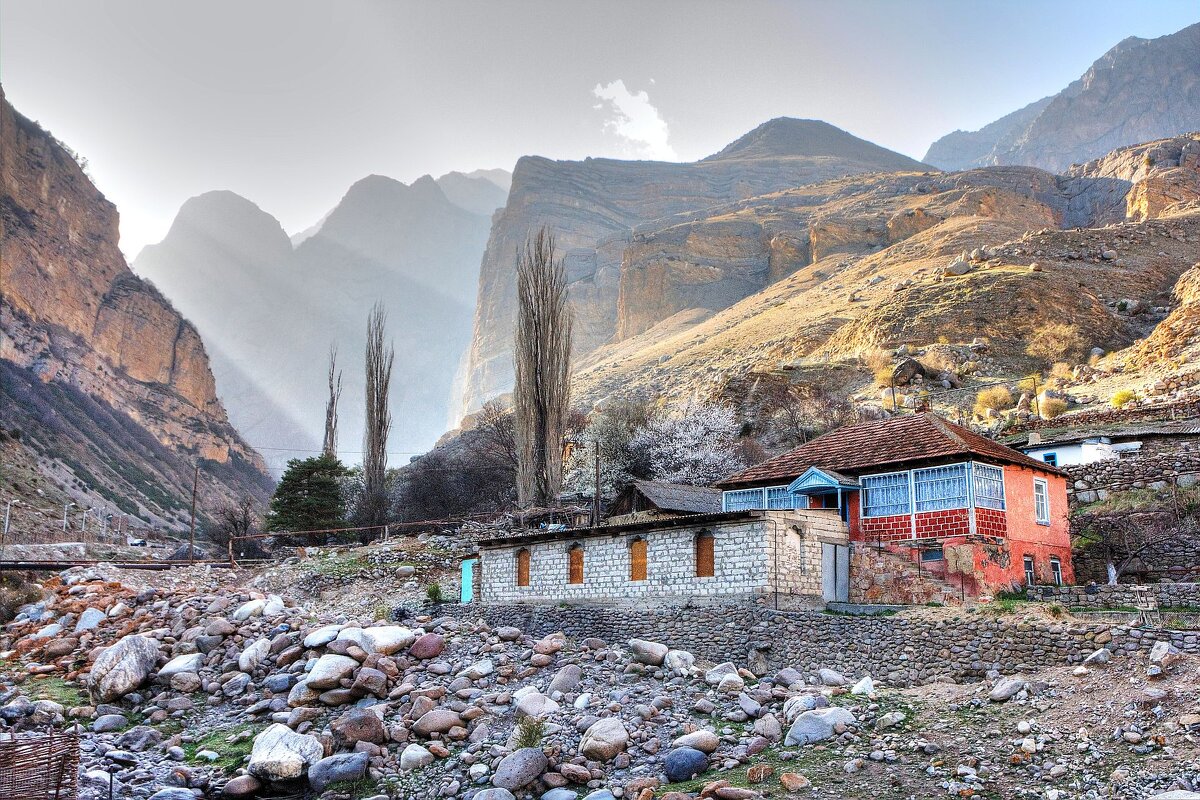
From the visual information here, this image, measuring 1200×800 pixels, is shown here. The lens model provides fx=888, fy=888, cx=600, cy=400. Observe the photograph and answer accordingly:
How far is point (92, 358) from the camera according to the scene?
6438 centimetres

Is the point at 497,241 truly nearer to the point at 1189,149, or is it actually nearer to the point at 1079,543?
the point at 1189,149

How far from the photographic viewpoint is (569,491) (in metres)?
43.8

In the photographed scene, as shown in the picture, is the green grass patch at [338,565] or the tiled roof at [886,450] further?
the green grass patch at [338,565]

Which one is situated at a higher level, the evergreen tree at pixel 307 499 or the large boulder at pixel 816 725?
the evergreen tree at pixel 307 499

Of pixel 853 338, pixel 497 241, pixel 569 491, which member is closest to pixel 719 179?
pixel 497 241

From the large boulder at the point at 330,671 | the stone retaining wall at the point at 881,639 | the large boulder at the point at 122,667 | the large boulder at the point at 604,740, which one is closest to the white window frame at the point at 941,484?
the stone retaining wall at the point at 881,639

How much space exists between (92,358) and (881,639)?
64.2 meters

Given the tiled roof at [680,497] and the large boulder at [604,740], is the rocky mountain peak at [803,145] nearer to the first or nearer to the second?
the tiled roof at [680,497]

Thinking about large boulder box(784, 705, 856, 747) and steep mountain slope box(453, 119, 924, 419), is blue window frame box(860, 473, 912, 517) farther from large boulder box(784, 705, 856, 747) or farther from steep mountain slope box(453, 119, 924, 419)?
steep mountain slope box(453, 119, 924, 419)

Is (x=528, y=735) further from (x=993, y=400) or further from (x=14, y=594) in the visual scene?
(x=993, y=400)

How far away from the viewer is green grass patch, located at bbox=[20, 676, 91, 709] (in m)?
16.9

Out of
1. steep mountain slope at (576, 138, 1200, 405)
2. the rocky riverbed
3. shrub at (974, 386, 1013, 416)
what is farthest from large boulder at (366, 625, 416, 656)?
steep mountain slope at (576, 138, 1200, 405)

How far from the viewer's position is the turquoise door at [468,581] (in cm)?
2670

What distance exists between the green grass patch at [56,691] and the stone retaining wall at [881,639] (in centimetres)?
1037
